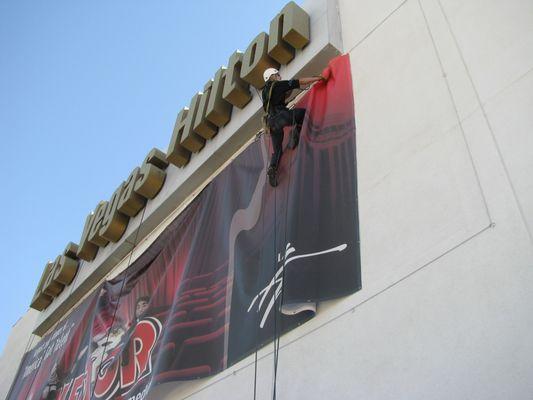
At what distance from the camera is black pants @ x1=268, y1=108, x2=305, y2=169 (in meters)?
4.87

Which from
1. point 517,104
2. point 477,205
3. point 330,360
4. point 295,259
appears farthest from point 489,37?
point 330,360

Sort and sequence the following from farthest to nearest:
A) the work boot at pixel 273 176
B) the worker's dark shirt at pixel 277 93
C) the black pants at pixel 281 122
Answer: the worker's dark shirt at pixel 277 93 < the black pants at pixel 281 122 < the work boot at pixel 273 176

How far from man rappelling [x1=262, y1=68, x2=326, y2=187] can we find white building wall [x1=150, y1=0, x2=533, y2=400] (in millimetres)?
662

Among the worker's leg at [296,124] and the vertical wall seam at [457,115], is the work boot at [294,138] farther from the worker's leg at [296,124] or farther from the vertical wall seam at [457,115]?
the vertical wall seam at [457,115]

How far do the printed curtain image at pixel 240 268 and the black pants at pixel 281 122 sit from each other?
10 centimetres

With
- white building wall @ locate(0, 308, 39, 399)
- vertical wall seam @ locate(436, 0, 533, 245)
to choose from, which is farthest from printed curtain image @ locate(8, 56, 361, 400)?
white building wall @ locate(0, 308, 39, 399)

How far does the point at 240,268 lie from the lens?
4477 mm

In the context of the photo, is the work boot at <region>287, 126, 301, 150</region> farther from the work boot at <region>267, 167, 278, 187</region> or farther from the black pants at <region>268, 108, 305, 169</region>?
the work boot at <region>267, 167, 278, 187</region>

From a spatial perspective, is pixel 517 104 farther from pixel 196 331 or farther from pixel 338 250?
pixel 196 331

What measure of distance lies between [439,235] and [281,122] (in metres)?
2.18

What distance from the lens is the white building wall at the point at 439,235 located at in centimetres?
257

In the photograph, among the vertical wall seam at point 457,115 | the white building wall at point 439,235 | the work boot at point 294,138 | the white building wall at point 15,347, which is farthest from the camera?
the white building wall at point 15,347
